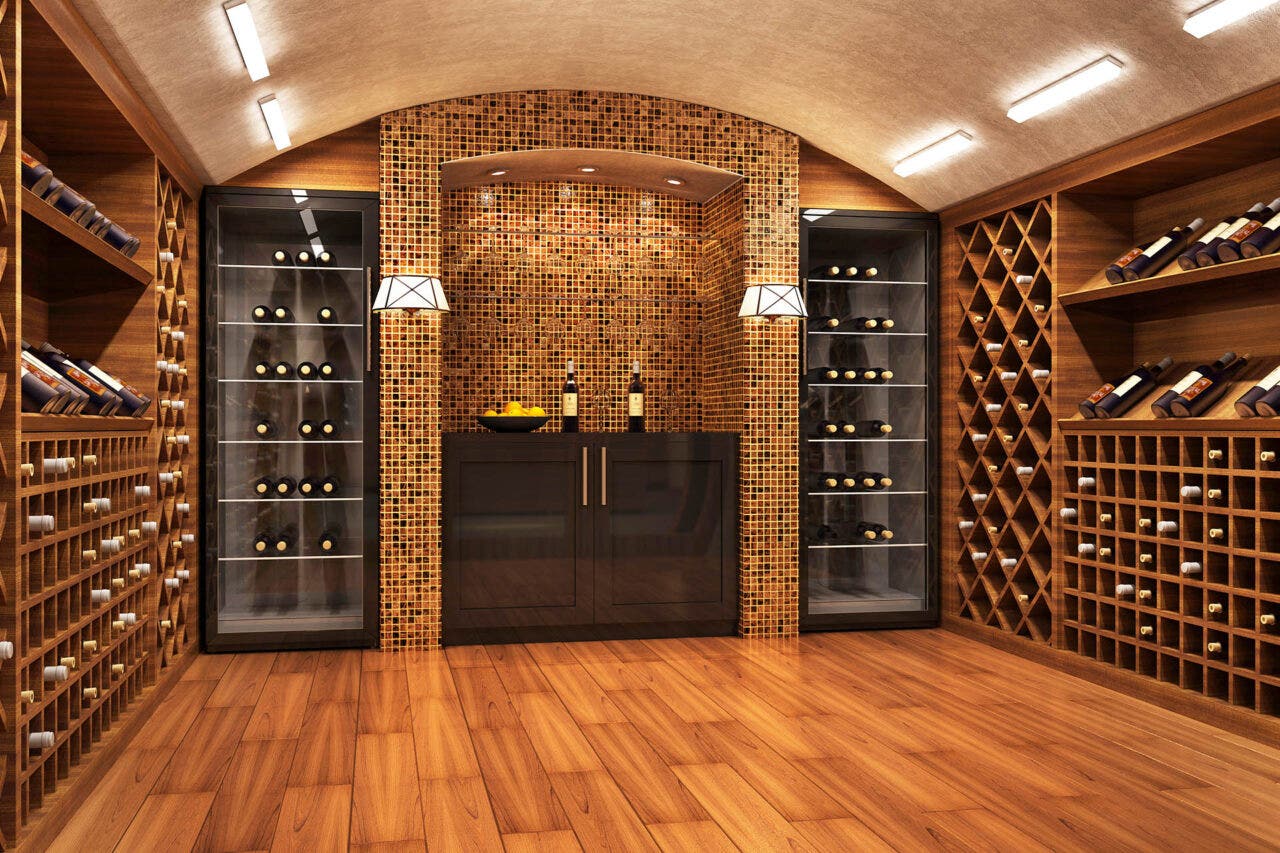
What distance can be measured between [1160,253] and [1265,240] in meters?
0.62

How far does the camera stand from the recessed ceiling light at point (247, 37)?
3.40 metres

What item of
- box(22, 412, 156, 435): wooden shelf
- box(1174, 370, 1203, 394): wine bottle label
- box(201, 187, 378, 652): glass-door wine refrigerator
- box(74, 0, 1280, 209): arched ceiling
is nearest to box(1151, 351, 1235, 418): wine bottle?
box(1174, 370, 1203, 394): wine bottle label

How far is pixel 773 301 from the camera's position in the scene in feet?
17.8

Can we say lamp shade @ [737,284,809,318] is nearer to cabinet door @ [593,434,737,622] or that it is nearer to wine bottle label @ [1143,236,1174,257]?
cabinet door @ [593,434,737,622]

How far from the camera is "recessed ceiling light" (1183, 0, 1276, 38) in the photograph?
324 centimetres

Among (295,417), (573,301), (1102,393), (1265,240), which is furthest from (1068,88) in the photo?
(295,417)

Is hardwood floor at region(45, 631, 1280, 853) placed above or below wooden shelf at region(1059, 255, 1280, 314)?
below

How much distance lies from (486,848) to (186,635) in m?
2.81

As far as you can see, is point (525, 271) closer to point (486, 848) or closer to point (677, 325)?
point (677, 325)

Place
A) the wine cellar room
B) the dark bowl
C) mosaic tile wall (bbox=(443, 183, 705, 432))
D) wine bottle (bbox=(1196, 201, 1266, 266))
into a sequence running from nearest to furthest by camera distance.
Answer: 1. the wine cellar room
2. wine bottle (bbox=(1196, 201, 1266, 266))
3. the dark bowl
4. mosaic tile wall (bbox=(443, 183, 705, 432))

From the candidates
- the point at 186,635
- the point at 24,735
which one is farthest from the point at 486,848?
the point at 186,635

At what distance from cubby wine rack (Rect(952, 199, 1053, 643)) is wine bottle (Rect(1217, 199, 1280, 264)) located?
3.27 feet

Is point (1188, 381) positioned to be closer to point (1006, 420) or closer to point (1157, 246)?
point (1157, 246)

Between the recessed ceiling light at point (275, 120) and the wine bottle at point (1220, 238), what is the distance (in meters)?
3.71
